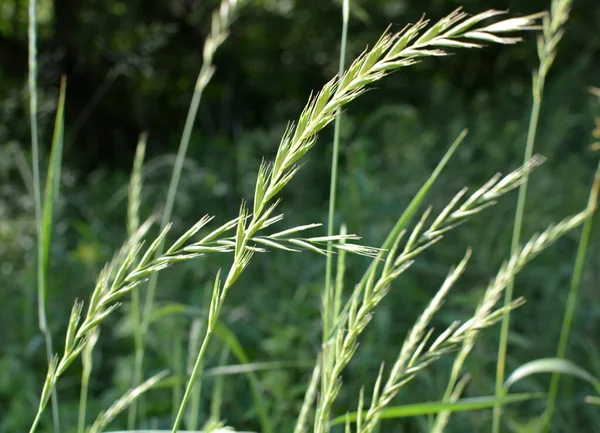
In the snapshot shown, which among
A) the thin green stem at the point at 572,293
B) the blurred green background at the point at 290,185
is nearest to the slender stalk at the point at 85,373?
the blurred green background at the point at 290,185

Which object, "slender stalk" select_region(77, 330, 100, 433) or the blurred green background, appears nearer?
"slender stalk" select_region(77, 330, 100, 433)

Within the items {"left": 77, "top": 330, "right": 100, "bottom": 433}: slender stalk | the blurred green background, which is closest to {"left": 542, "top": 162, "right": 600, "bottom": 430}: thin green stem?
the blurred green background

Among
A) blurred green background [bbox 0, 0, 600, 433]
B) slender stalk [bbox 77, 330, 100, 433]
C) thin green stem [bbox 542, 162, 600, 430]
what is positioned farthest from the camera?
blurred green background [bbox 0, 0, 600, 433]

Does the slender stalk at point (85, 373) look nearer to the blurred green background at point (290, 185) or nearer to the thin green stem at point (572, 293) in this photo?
the blurred green background at point (290, 185)

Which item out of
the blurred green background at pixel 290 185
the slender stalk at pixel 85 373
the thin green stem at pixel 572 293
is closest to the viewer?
the slender stalk at pixel 85 373

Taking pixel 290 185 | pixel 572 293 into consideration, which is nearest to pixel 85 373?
pixel 572 293

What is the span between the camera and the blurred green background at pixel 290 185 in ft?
6.51

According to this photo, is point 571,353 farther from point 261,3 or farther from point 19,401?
point 261,3

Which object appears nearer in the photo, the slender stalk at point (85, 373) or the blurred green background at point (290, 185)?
the slender stalk at point (85, 373)

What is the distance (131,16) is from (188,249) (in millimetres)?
4664

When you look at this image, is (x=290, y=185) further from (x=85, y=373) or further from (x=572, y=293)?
(x=85, y=373)

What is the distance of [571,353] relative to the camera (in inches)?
84.9

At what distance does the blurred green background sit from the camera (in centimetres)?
198

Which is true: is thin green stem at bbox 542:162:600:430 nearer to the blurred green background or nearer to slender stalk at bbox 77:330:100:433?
the blurred green background
